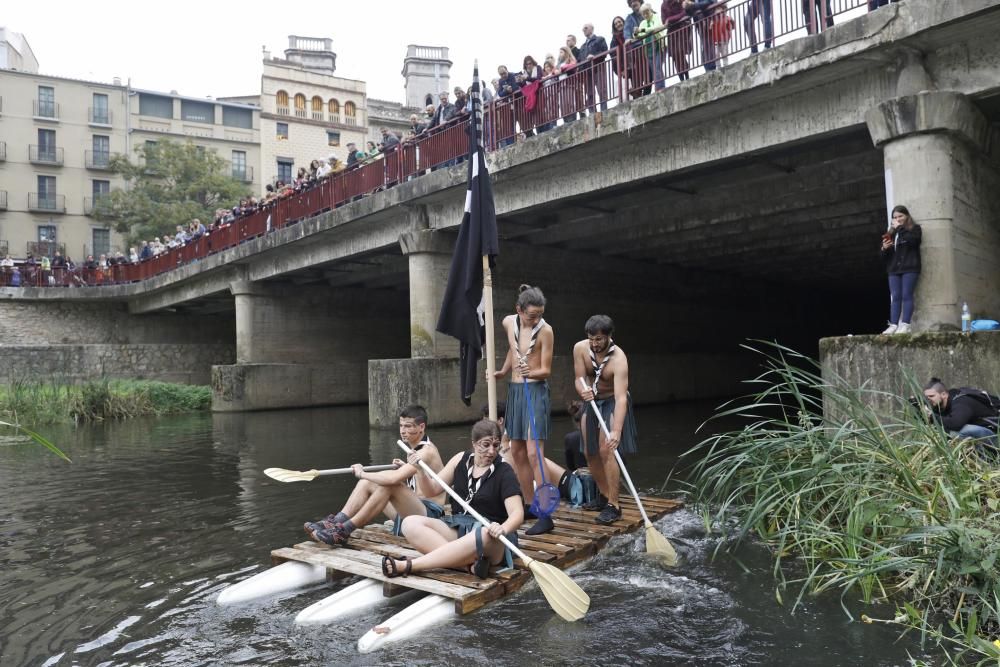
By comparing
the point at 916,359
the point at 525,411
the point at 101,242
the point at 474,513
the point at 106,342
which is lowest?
the point at 474,513

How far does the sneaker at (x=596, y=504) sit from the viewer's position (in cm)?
712

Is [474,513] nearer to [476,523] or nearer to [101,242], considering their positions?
[476,523]

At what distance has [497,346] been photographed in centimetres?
1897

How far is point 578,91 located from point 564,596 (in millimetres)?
10235

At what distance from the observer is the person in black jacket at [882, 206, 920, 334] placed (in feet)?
29.0

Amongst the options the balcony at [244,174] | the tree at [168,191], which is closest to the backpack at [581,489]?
the tree at [168,191]

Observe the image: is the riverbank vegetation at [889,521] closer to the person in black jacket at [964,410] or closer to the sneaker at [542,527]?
the person in black jacket at [964,410]

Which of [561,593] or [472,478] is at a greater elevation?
[472,478]

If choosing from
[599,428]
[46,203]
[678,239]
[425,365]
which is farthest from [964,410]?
[46,203]

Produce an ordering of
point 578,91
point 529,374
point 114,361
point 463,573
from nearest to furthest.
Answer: point 463,573 < point 529,374 < point 578,91 < point 114,361

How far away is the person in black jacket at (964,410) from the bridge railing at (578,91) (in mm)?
5173

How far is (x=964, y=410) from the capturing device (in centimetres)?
648

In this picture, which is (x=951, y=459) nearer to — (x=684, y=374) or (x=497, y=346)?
(x=497, y=346)

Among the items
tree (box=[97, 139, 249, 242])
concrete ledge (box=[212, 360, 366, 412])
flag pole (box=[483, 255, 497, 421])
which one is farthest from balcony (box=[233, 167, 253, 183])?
flag pole (box=[483, 255, 497, 421])
